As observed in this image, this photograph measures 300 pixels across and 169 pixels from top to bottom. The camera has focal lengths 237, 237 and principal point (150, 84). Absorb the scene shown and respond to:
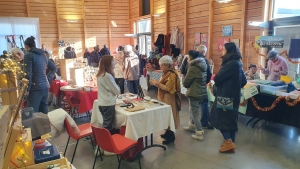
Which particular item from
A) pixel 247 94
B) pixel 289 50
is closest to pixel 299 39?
pixel 289 50

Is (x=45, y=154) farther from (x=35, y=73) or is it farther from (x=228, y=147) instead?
(x=228, y=147)

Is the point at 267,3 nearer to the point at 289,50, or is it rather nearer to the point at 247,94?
the point at 289,50

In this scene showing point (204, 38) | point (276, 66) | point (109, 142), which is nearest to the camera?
point (109, 142)

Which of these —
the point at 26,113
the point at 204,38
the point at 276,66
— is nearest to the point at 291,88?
the point at 276,66

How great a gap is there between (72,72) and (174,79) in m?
2.66

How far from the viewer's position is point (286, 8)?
5.07 m

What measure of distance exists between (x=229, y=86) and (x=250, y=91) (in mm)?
1262

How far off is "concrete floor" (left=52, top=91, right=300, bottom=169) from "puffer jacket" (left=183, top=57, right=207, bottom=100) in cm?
80

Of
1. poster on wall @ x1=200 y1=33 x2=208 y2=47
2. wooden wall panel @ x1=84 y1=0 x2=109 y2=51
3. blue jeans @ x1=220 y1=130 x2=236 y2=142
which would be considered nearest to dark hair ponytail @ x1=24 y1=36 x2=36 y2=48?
blue jeans @ x1=220 y1=130 x2=236 y2=142

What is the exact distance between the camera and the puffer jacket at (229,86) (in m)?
3.15

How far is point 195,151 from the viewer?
3582 millimetres

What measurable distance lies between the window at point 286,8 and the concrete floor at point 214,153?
7.99ft

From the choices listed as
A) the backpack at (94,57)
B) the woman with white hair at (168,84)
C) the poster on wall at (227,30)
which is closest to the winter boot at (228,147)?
the woman with white hair at (168,84)

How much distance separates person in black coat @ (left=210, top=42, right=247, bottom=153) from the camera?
124 inches
